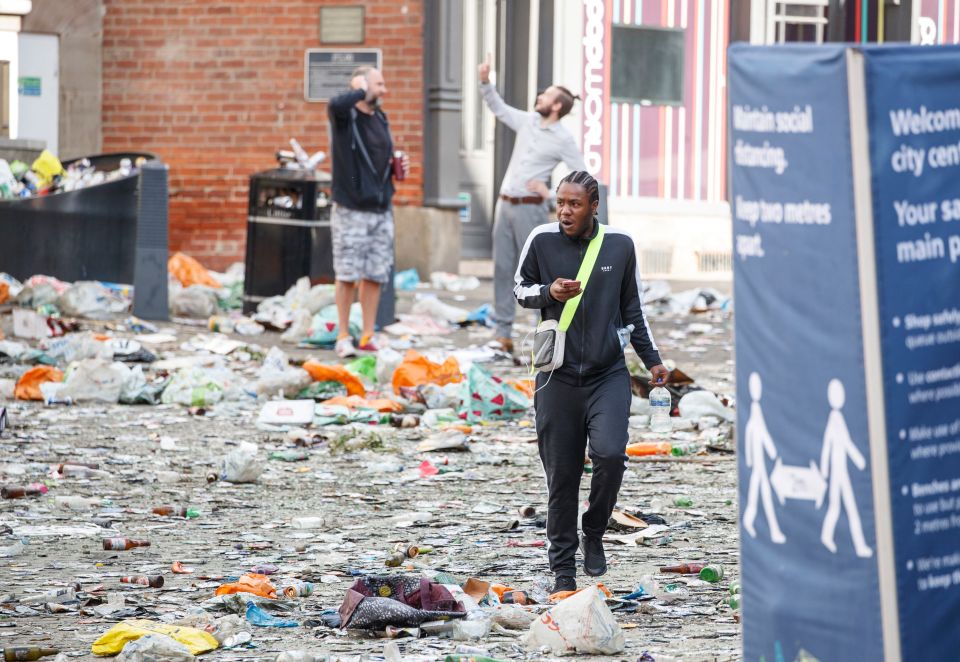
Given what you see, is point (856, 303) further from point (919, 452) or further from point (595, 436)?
point (595, 436)

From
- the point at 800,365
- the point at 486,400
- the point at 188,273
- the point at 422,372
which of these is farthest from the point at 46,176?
the point at 800,365

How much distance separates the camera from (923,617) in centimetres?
318

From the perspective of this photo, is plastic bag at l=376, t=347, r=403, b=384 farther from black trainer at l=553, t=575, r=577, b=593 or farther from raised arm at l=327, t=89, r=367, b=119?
black trainer at l=553, t=575, r=577, b=593

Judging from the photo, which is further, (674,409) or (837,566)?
(674,409)

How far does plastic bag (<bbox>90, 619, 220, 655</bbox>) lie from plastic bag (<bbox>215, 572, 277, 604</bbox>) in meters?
0.65

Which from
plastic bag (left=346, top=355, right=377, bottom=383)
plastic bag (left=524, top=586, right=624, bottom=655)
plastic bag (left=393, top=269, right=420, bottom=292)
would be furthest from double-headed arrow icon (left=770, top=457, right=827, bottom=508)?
plastic bag (left=393, top=269, right=420, bottom=292)

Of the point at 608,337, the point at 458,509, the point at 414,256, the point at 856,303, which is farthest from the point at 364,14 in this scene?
the point at 856,303

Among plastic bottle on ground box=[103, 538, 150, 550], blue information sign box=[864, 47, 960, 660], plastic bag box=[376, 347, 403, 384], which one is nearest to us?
blue information sign box=[864, 47, 960, 660]

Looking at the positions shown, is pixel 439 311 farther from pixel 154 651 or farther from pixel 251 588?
pixel 154 651

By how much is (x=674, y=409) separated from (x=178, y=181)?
429 inches

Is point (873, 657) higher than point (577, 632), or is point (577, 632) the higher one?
point (873, 657)

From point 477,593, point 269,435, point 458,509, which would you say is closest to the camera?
point 477,593

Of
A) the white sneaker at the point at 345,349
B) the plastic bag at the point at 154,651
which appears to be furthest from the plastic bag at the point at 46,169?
the plastic bag at the point at 154,651

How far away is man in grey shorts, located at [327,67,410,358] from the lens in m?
12.6
